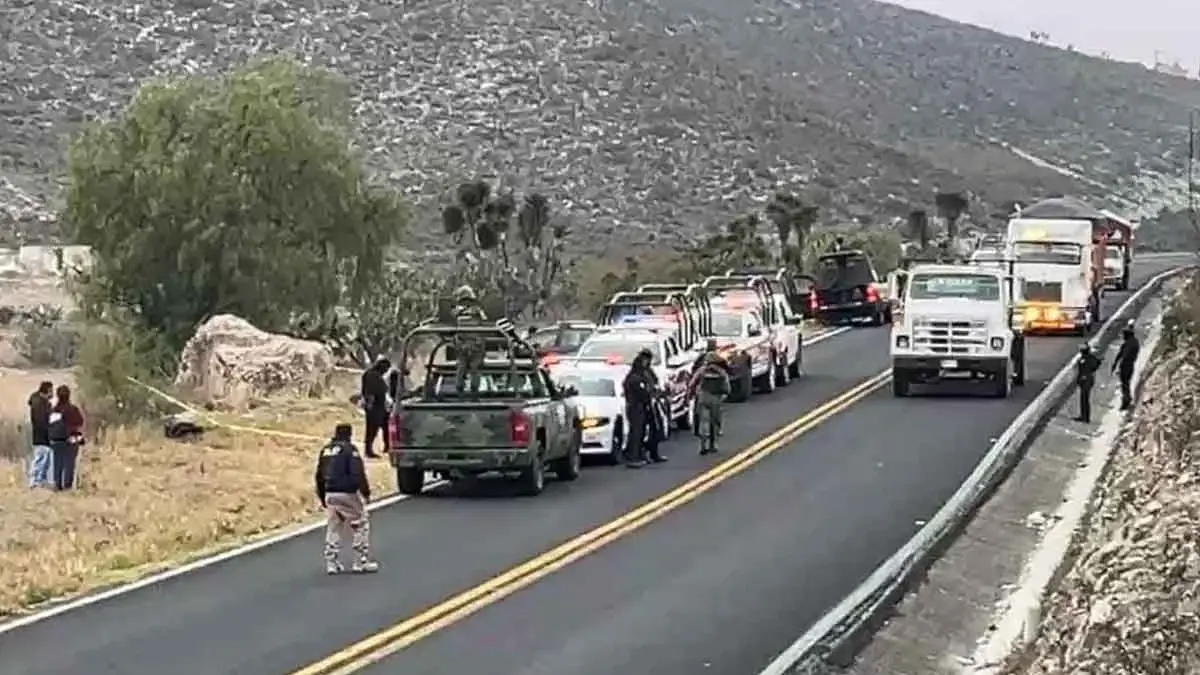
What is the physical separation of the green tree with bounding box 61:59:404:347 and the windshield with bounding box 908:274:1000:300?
593 inches

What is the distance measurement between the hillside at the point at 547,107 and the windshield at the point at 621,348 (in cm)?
4438

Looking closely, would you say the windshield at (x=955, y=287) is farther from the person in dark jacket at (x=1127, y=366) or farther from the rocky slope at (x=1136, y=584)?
the rocky slope at (x=1136, y=584)

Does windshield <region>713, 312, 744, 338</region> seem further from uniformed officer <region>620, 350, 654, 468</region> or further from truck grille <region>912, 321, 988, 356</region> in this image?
uniformed officer <region>620, 350, 654, 468</region>

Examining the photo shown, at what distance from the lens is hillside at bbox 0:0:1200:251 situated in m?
83.0

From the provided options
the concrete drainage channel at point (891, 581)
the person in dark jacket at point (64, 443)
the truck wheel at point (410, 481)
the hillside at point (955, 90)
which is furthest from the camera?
the hillside at point (955, 90)

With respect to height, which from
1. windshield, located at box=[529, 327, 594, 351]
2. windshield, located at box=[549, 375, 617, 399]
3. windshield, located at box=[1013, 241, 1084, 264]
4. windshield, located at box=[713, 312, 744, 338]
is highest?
windshield, located at box=[1013, 241, 1084, 264]

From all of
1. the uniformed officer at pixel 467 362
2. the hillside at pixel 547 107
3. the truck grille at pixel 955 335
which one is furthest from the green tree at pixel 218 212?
the hillside at pixel 547 107

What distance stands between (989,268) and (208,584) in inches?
1043

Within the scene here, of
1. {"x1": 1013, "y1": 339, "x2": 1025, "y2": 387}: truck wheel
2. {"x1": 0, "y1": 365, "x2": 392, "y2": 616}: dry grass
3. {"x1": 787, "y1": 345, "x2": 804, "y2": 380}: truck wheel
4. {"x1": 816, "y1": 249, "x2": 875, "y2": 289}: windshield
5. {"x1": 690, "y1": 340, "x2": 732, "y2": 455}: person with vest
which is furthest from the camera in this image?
{"x1": 816, "y1": 249, "x2": 875, "y2": 289}: windshield

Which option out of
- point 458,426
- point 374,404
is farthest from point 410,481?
point 374,404

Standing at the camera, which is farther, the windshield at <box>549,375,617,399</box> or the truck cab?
the truck cab

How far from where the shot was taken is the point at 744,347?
134 feet

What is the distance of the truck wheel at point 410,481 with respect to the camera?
26.8 meters

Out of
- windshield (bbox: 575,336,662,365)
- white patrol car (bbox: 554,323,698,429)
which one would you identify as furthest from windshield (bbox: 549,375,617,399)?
windshield (bbox: 575,336,662,365)
